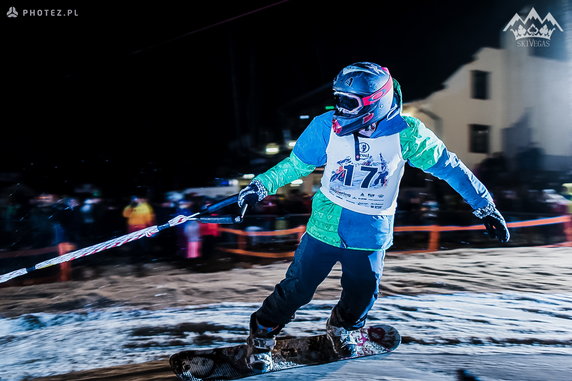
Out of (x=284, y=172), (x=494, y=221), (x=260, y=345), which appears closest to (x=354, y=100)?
(x=284, y=172)

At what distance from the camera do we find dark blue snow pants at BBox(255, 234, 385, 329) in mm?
2660

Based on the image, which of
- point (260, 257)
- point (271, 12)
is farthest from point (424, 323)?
point (271, 12)

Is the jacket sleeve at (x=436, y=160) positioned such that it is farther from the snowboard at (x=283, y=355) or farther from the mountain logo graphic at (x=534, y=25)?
the mountain logo graphic at (x=534, y=25)

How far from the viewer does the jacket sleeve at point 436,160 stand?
261 cm

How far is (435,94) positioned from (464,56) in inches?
63.4

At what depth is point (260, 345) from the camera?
9.05 feet

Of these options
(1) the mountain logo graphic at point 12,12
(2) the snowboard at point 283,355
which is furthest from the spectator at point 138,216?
(2) the snowboard at point 283,355

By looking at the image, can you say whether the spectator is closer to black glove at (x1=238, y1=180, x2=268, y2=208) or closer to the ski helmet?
black glove at (x1=238, y1=180, x2=268, y2=208)

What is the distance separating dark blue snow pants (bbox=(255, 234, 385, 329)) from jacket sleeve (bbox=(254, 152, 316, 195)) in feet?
1.35

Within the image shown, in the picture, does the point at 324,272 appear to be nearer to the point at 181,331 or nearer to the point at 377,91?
the point at 377,91

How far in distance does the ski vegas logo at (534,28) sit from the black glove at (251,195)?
1208 cm

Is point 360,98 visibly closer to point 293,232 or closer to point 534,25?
point 293,232

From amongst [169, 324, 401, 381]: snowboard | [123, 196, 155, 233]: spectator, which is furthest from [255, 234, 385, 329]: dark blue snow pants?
[123, 196, 155, 233]: spectator

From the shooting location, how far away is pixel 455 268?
246 inches
